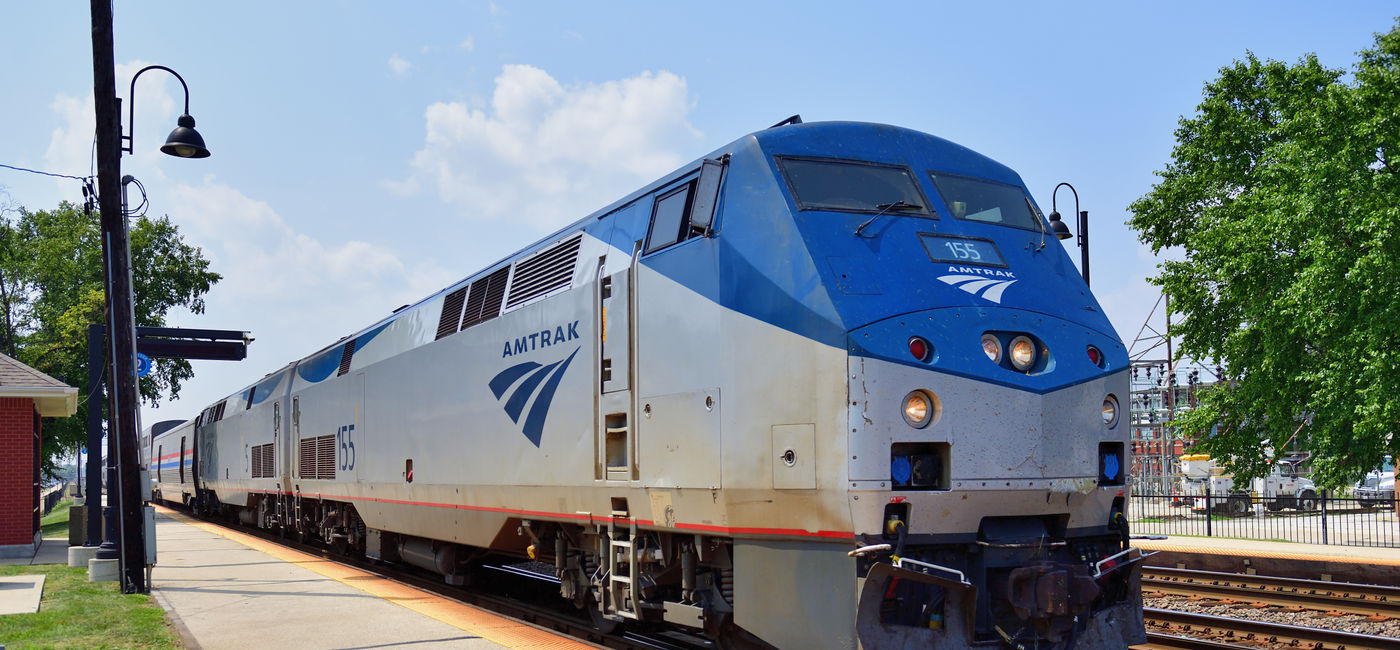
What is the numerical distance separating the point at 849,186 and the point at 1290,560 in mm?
11787

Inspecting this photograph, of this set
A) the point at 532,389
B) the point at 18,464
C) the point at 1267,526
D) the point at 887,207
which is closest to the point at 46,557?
the point at 18,464

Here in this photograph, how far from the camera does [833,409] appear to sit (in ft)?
19.8

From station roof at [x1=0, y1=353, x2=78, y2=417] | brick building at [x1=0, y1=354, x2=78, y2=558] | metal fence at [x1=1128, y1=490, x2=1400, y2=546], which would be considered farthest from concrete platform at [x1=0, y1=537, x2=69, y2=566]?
metal fence at [x1=1128, y1=490, x2=1400, y2=546]

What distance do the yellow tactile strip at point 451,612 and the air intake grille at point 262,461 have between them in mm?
4872

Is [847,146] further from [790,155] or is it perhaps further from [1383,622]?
[1383,622]

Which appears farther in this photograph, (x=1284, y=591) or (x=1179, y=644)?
(x=1284, y=591)

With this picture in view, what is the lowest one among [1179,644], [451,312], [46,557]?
[46,557]

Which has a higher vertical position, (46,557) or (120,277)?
(120,277)

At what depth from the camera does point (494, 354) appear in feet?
33.4

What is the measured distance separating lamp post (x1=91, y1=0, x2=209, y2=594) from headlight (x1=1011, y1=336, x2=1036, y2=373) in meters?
10.5

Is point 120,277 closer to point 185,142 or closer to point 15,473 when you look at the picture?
point 185,142

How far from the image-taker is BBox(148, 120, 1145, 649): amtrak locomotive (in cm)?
608

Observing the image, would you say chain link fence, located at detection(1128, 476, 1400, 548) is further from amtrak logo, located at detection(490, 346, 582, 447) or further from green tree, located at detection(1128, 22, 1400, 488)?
amtrak logo, located at detection(490, 346, 582, 447)

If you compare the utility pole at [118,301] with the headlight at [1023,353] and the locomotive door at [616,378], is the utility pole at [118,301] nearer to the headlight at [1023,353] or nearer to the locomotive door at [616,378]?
the locomotive door at [616,378]
